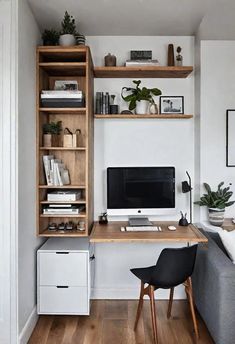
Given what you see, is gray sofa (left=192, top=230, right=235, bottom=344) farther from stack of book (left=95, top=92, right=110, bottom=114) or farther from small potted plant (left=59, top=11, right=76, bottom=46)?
small potted plant (left=59, top=11, right=76, bottom=46)

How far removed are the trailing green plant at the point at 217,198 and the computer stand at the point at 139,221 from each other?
0.51m

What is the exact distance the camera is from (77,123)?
118 inches

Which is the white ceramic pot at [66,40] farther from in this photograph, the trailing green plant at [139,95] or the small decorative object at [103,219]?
the small decorative object at [103,219]

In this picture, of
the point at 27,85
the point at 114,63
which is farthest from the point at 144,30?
the point at 27,85

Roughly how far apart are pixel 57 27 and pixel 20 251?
6.68ft

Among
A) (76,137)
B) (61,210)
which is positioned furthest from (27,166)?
(76,137)

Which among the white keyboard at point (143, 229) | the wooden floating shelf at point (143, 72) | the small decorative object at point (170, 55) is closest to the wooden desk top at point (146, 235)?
the white keyboard at point (143, 229)

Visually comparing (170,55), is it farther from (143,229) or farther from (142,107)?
(143,229)

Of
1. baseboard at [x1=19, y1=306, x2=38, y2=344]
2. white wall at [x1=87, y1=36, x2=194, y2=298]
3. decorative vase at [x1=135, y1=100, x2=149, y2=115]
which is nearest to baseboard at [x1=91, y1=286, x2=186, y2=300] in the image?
white wall at [x1=87, y1=36, x2=194, y2=298]

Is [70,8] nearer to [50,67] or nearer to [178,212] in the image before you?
[50,67]

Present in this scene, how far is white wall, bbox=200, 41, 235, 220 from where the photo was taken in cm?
295

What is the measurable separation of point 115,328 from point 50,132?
1.77 m

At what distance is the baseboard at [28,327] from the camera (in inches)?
87.5

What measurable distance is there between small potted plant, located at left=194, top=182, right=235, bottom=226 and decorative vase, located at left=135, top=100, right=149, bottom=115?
3.18ft
